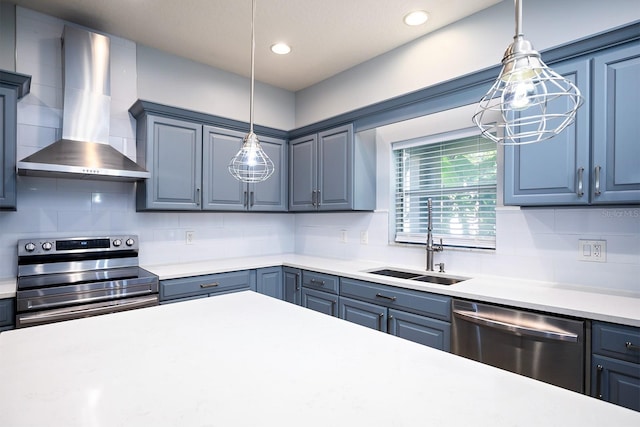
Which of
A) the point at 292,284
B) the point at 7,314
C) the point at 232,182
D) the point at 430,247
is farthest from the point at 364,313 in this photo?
the point at 7,314

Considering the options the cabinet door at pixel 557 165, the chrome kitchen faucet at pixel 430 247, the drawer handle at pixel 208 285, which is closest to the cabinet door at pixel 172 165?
the drawer handle at pixel 208 285

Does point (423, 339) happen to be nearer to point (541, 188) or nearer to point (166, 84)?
point (541, 188)

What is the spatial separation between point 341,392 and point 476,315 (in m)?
1.39

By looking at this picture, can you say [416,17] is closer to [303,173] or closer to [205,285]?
[303,173]

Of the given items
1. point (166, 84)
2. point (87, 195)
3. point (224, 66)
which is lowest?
point (87, 195)

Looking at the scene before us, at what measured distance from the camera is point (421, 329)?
219 cm

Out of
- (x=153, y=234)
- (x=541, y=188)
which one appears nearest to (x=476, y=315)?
(x=541, y=188)

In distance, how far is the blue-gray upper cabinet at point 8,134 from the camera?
6.88 ft

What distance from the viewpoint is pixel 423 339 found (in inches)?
85.7

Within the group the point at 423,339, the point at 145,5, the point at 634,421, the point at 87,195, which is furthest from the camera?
the point at 87,195

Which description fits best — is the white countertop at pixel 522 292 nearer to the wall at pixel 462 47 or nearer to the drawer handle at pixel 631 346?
the drawer handle at pixel 631 346

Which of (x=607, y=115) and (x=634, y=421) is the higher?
(x=607, y=115)

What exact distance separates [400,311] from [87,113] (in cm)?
268

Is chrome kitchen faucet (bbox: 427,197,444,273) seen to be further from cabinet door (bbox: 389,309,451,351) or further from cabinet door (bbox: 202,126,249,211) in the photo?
cabinet door (bbox: 202,126,249,211)
